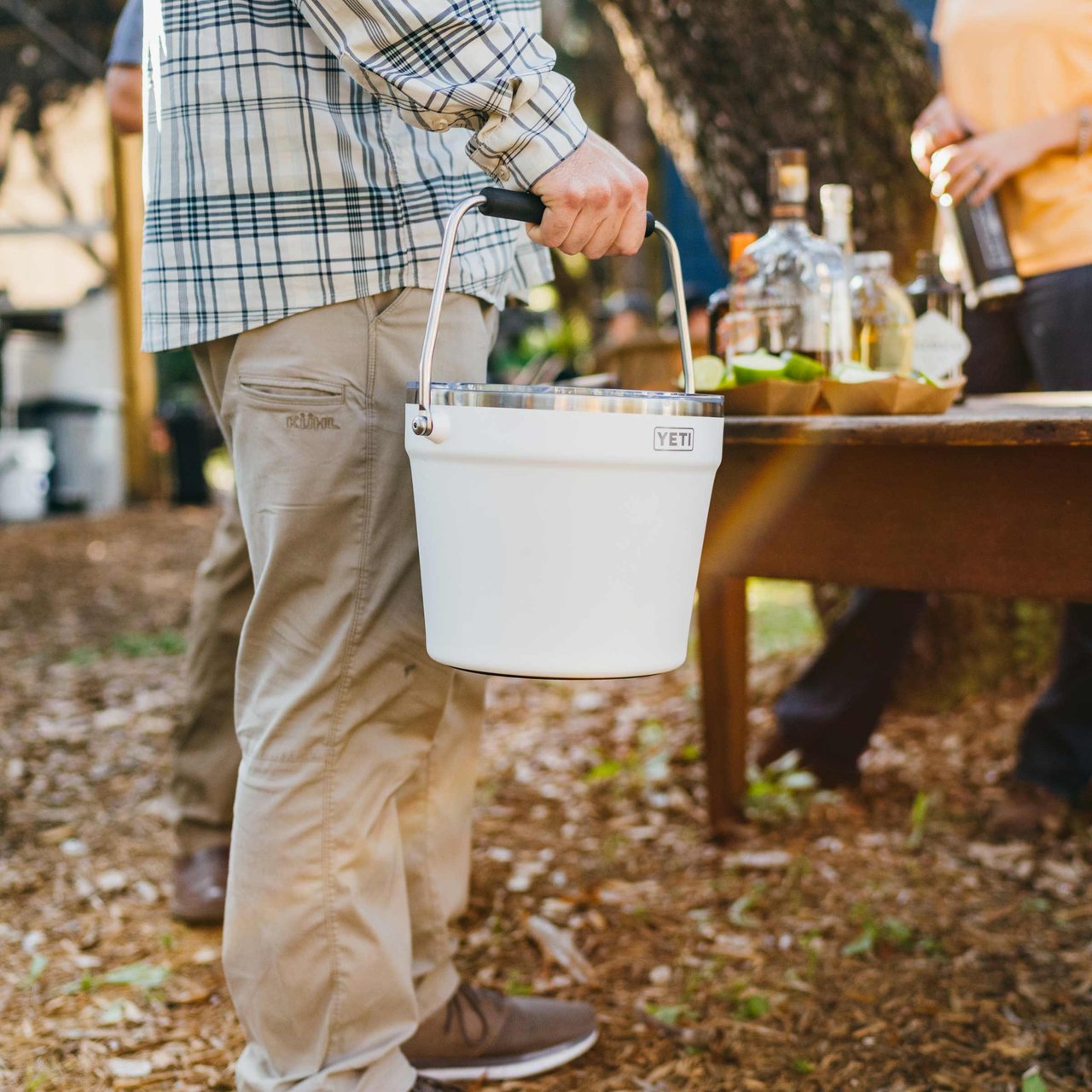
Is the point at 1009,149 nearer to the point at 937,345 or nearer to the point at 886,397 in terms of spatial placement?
the point at 937,345

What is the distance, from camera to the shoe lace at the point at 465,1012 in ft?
4.72

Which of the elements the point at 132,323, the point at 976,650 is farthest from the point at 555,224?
the point at 132,323

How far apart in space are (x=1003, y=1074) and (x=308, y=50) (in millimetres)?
1483

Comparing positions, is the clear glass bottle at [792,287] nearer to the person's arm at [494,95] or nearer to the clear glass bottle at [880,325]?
the clear glass bottle at [880,325]

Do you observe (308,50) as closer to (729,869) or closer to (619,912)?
(619,912)

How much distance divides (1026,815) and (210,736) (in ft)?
5.06

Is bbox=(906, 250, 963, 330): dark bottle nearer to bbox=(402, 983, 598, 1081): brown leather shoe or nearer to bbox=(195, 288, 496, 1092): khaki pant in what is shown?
bbox=(195, 288, 496, 1092): khaki pant

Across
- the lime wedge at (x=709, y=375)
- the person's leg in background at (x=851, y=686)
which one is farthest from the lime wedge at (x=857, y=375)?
the person's leg in background at (x=851, y=686)

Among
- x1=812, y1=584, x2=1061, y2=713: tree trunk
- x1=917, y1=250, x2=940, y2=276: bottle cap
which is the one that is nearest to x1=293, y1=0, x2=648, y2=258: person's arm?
x1=917, y1=250, x2=940, y2=276: bottle cap

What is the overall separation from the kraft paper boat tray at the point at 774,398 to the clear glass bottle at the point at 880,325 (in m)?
0.35

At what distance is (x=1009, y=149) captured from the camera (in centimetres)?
187

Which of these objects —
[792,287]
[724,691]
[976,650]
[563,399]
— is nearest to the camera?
[563,399]

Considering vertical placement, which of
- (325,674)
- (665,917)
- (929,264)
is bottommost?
(665,917)

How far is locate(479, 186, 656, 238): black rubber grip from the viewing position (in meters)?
1.01
